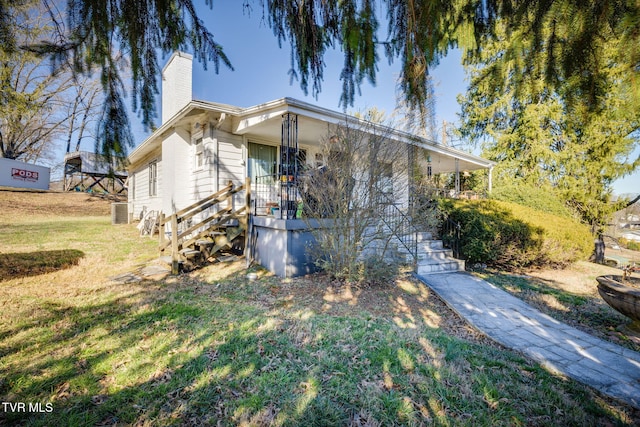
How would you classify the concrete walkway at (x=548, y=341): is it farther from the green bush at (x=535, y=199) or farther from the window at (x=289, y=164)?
the green bush at (x=535, y=199)

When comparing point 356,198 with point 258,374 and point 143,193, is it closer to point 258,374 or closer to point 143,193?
point 258,374

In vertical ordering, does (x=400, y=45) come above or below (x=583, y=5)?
above

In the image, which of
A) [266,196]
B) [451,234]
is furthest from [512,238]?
[266,196]

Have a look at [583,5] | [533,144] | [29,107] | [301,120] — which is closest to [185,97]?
[301,120]

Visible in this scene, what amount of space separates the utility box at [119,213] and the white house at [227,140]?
564cm

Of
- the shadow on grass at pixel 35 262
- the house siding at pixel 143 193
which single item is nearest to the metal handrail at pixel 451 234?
the shadow on grass at pixel 35 262

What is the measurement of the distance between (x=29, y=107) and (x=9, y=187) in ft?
79.6

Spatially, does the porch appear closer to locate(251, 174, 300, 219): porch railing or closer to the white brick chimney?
locate(251, 174, 300, 219): porch railing

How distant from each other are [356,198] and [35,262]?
24.3ft

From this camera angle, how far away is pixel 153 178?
474 inches

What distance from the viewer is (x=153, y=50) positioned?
8.15 feet

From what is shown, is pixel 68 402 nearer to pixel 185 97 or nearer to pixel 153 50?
pixel 153 50

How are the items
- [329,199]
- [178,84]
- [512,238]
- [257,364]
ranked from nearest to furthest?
[257,364], [329,199], [512,238], [178,84]

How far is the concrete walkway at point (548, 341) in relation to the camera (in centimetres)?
290
